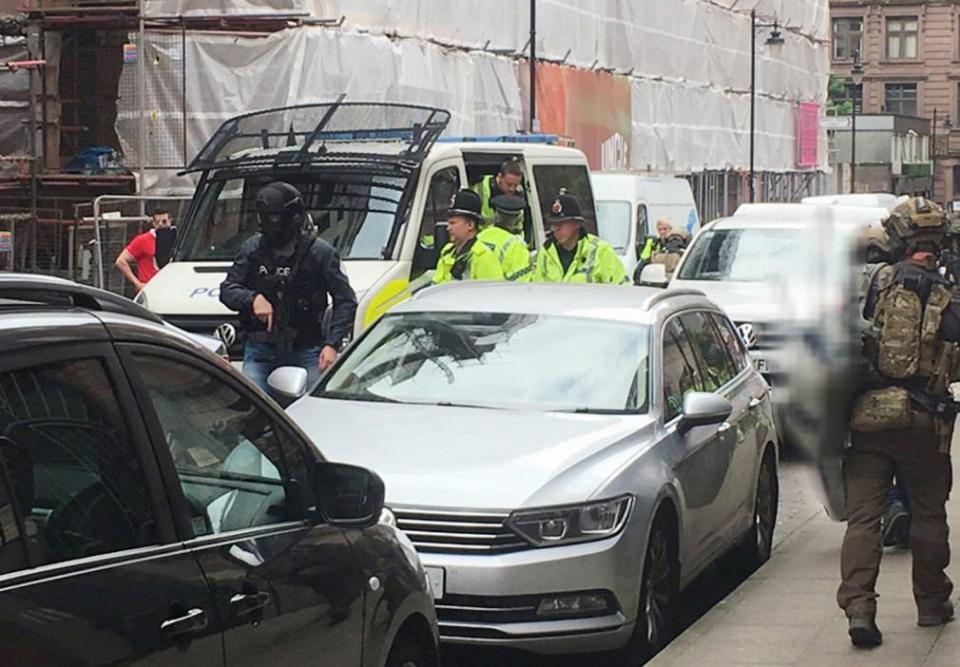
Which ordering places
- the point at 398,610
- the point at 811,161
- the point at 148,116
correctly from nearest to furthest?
1. the point at 398,610
2. the point at 148,116
3. the point at 811,161

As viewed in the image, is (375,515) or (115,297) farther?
(375,515)

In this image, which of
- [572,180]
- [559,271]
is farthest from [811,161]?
[559,271]

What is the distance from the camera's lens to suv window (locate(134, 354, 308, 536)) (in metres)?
4.44

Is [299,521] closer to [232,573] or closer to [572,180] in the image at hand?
[232,573]

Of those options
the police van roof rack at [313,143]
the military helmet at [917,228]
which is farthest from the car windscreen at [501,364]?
the police van roof rack at [313,143]

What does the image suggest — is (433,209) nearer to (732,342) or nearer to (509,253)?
(509,253)

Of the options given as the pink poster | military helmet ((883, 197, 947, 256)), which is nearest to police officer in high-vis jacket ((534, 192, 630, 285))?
military helmet ((883, 197, 947, 256))

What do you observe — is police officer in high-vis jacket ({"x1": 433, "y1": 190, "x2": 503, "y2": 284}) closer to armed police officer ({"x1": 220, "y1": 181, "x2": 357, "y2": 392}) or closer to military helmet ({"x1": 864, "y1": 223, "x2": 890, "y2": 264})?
armed police officer ({"x1": 220, "y1": 181, "x2": 357, "y2": 392})

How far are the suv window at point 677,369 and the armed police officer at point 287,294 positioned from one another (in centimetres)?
193

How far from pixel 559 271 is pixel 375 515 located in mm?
7734

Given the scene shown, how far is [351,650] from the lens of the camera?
5082mm

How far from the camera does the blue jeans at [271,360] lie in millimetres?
10547

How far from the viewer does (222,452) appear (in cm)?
477

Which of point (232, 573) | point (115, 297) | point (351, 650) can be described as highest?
point (115, 297)
